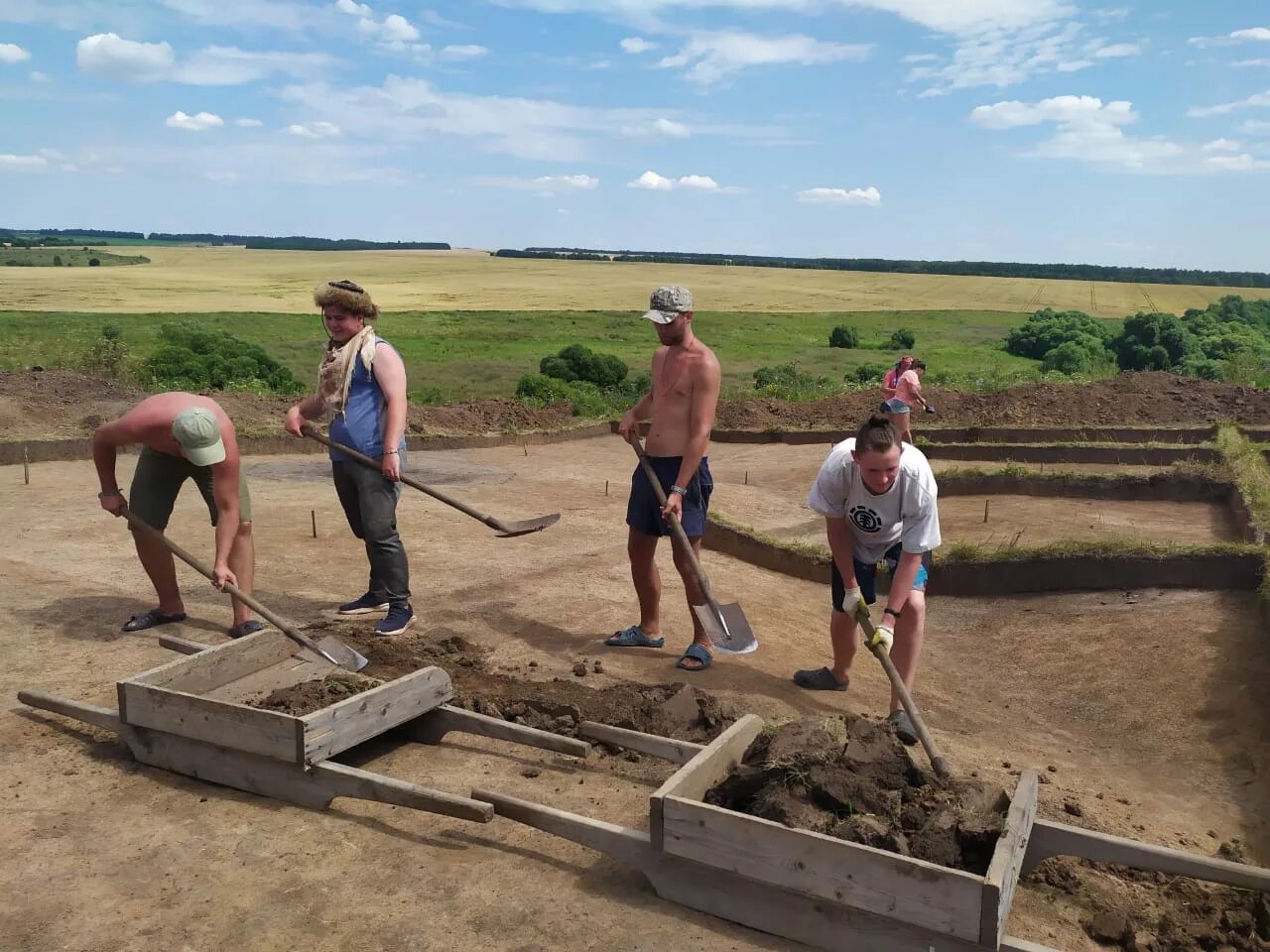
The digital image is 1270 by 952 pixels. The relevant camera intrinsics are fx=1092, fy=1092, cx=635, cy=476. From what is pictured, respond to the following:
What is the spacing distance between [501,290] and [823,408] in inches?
1927

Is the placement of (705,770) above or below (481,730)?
above

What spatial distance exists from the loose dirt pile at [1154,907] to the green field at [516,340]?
54.2ft

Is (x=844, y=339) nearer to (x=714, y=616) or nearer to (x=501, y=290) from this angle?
(x=501, y=290)

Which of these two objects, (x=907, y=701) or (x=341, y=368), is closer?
(x=907, y=701)

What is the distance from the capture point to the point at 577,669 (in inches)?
199

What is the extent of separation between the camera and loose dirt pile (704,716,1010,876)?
3049 millimetres

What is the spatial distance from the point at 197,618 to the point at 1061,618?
17.3 ft

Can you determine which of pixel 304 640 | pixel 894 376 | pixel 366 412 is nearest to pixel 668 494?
pixel 366 412

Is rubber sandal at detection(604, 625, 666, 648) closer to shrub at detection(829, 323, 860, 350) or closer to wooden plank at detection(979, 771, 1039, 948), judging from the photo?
wooden plank at detection(979, 771, 1039, 948)

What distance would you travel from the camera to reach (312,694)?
13.7 ft

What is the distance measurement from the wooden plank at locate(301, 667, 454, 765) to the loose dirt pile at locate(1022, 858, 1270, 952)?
2201 millimetres

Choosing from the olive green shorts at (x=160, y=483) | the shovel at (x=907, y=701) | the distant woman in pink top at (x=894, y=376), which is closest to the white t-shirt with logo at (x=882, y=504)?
the shovel at (x=907, y=701)

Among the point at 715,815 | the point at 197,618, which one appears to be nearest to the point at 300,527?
the point at 197,618

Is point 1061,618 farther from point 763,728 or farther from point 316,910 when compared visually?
point 316,910
